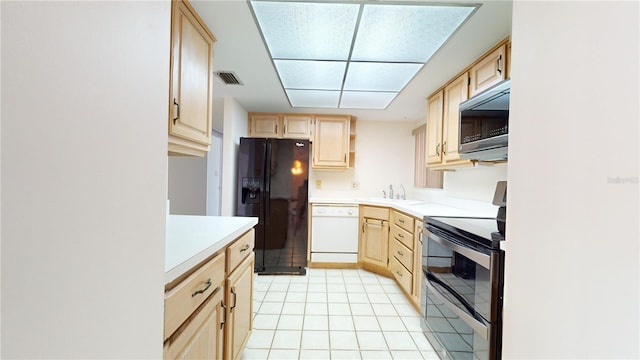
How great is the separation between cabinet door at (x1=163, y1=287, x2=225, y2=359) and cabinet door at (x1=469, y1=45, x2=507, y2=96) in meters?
2.04

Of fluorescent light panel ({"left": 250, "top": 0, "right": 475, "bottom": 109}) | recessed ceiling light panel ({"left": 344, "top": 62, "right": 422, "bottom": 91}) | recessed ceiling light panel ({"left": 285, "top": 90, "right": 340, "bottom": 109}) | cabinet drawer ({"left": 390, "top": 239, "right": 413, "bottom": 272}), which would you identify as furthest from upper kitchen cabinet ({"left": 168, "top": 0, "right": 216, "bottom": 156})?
cabinet drawer ({"left": 390, "top": 239, "right": 413, "bottom": 272})

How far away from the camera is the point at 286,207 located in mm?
3086

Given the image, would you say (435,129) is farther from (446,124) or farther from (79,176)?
(79,176)

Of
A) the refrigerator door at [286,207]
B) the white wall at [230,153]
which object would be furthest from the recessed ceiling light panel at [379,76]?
the white wall at [230,153]

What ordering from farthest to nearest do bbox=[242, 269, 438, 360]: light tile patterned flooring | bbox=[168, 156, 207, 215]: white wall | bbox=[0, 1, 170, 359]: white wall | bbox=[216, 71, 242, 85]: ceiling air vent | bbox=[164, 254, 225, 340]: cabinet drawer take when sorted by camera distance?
bbox=[168, 156, 207, 215]: white wall, bbox=[216, 71, 242, 85]: ceiling air vent, bbox=[242, 269, 438, 360]: light tile patterned flooring, bbox=[164, 254, 225, 340]: cabinet drawer, bbox=[0, 1, 170, 359]: white wall

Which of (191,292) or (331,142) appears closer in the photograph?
(191,292)

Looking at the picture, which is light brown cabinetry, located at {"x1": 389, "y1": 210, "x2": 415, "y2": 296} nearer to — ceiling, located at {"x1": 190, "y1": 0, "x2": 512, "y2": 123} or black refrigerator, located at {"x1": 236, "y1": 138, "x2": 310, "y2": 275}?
black refrigerator, located at {"x1": 236, "y1": 138, "x2": 310, "y2": 275}

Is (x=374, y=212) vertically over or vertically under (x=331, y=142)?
under

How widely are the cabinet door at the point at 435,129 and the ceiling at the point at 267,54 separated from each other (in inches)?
4.5

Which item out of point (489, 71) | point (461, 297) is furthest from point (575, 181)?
point (489, 71)

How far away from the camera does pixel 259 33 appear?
1.57 metres

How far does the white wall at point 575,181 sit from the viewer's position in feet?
1.28

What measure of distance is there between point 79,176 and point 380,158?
372cm

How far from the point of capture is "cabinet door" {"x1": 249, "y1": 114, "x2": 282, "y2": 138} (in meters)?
3.36
